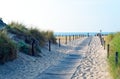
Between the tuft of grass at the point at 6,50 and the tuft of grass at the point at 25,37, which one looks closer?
the tuft of grass at the point at 6,50

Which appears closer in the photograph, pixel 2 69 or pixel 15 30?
pixel 2 69

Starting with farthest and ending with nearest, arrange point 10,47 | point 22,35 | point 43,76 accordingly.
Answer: point 22,35, point 10,47, point 43,76

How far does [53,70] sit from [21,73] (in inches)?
70.7

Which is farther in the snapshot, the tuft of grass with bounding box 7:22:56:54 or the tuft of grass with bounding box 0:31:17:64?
the tuft of grass with bounding box 7:22:56:54

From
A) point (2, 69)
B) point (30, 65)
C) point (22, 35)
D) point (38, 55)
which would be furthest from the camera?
point (22, 35)

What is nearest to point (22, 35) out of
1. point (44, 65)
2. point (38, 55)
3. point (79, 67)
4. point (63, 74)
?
point (38, 55)

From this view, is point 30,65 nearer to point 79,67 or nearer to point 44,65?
point 44,65

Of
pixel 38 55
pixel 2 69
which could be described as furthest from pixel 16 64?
pixel 38 55

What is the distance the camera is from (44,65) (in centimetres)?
2206

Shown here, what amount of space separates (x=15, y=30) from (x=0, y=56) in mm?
11284

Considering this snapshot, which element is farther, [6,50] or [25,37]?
[25,37]

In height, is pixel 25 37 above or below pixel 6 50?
above

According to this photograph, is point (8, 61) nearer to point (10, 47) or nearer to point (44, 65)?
point (10, 47)

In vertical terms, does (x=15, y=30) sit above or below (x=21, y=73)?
above
